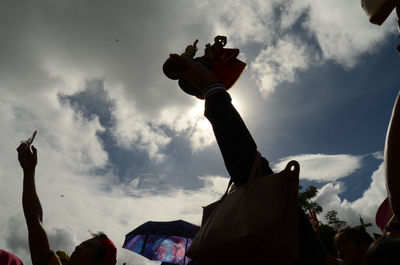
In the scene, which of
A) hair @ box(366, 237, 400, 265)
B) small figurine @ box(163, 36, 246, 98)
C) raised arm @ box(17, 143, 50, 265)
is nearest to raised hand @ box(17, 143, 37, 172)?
raised arm @ box(17, 143, 50, 265)

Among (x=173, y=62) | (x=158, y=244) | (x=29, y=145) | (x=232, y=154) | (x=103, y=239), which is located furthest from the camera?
(x=158, y=244)

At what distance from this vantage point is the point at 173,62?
5.11 feet

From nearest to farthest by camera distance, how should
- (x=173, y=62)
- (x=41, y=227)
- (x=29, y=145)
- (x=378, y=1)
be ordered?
(x=378, y=1), (x=173, y=62), (x=41, y=227), (x=29, y=145)

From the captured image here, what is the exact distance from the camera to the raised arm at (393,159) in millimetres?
948

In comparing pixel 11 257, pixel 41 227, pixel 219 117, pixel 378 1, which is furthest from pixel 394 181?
pixel 11 257

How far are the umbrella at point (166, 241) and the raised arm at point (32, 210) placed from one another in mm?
7288

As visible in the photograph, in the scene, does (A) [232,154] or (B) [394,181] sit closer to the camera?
(B) [394,181]

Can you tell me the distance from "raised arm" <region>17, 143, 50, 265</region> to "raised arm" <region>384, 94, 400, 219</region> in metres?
2.81

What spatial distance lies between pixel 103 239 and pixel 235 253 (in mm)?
3007

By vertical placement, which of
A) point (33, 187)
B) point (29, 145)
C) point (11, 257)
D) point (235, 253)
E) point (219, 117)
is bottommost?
point (235, 253)

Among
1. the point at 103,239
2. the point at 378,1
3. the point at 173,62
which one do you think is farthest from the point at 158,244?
the point at 378,1

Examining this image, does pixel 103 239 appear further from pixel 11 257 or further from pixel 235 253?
pixel 235 253

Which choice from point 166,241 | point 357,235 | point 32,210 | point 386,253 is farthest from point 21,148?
point 166,241

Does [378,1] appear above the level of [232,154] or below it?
above
